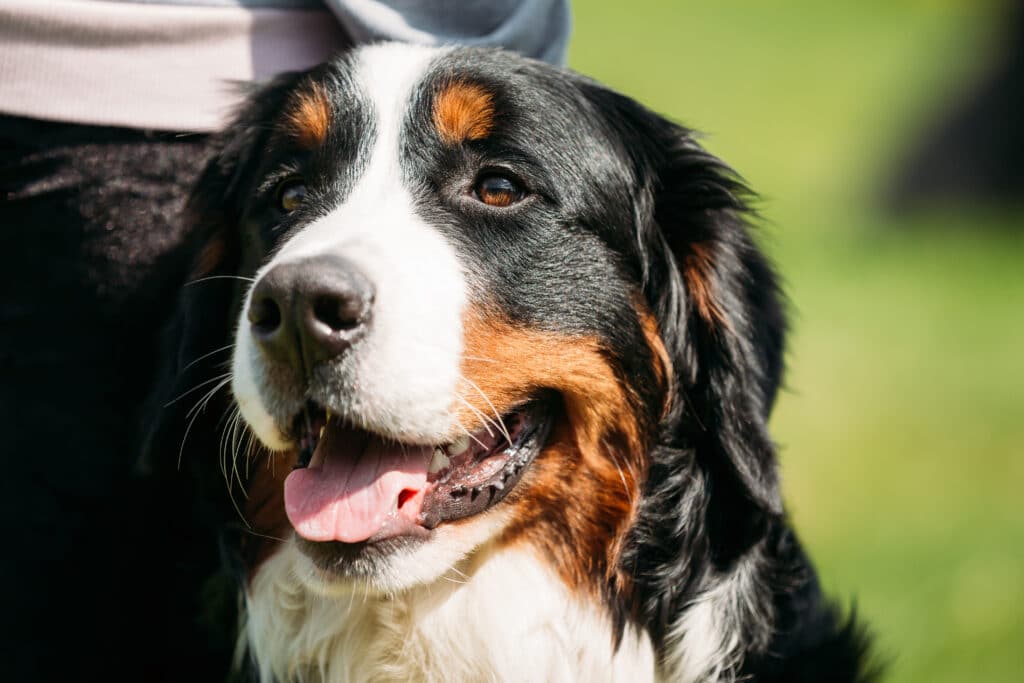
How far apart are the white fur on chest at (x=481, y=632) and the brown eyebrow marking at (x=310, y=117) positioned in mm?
995

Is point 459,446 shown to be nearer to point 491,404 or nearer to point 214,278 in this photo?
point 491,404

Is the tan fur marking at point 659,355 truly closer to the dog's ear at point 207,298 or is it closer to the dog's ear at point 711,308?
the dog's ear at point 711,308

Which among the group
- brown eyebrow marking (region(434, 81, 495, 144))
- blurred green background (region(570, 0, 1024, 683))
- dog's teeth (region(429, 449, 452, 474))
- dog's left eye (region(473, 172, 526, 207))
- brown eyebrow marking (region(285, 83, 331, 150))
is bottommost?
blurred green background (region(570, 0, 1024, 683))

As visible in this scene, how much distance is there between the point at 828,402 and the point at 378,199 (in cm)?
486

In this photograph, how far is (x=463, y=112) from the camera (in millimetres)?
2611

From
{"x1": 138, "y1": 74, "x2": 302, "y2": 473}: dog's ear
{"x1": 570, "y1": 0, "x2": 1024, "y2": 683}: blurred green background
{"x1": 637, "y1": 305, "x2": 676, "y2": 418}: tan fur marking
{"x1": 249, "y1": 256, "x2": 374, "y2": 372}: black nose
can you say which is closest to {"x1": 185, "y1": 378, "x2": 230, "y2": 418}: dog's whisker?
{"x1": 138, "y1": 74, "x2": 302, "y2": 473}: dog's ear

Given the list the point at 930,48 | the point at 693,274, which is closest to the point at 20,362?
the point at 693,274

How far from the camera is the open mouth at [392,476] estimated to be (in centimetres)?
238

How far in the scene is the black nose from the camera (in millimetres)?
2191

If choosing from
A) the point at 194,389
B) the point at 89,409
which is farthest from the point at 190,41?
the point at 89,409

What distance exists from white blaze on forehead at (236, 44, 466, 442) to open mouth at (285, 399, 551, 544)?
114mm

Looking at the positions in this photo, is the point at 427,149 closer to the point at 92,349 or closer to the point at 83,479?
the point at 92,349

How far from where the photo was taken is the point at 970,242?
1070cm

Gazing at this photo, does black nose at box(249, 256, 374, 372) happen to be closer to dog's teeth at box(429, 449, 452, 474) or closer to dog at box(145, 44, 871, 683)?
dog at box(145, 44, 871, 683)
